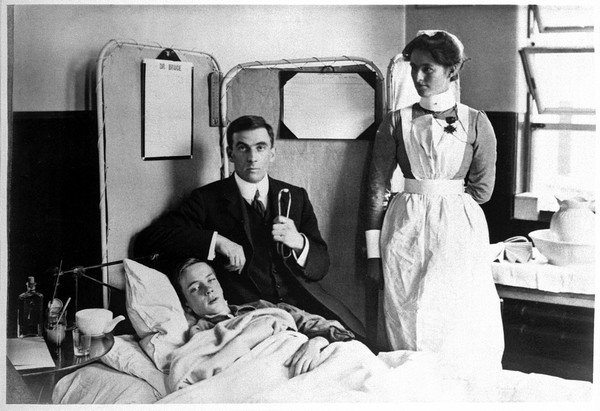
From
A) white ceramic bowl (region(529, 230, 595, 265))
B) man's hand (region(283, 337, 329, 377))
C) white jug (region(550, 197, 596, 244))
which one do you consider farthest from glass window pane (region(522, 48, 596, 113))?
man's hand (region(283, 337, 329, 377))

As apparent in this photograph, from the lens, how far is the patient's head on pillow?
231 cm

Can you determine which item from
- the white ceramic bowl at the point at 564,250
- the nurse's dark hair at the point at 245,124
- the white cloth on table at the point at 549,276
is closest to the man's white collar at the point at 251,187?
the nurse's dark hair at the point at 245,124

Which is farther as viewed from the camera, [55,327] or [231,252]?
[231,252]

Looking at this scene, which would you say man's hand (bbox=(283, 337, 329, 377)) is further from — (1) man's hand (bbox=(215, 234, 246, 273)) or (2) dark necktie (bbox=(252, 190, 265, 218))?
(2) dark necktie (bbox=(252, 190, 265, 218))

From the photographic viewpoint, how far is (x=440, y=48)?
233 cm

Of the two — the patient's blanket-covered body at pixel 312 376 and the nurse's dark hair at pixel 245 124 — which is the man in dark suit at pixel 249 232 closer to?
the nurse's dark hair at pixel 245 124

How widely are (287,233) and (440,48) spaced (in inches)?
30.9

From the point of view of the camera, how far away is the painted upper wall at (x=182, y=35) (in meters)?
2.19

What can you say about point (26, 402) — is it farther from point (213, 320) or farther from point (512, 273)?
point (512, 273)

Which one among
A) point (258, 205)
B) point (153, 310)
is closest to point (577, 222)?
point (258, 205)

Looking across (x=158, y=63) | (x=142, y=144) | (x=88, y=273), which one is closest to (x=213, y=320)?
(x=88, y=273)

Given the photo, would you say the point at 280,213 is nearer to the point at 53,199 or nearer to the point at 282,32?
the point at 282,32

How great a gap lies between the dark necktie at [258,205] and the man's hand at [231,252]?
0.13 m

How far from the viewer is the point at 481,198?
2377 millimetres
